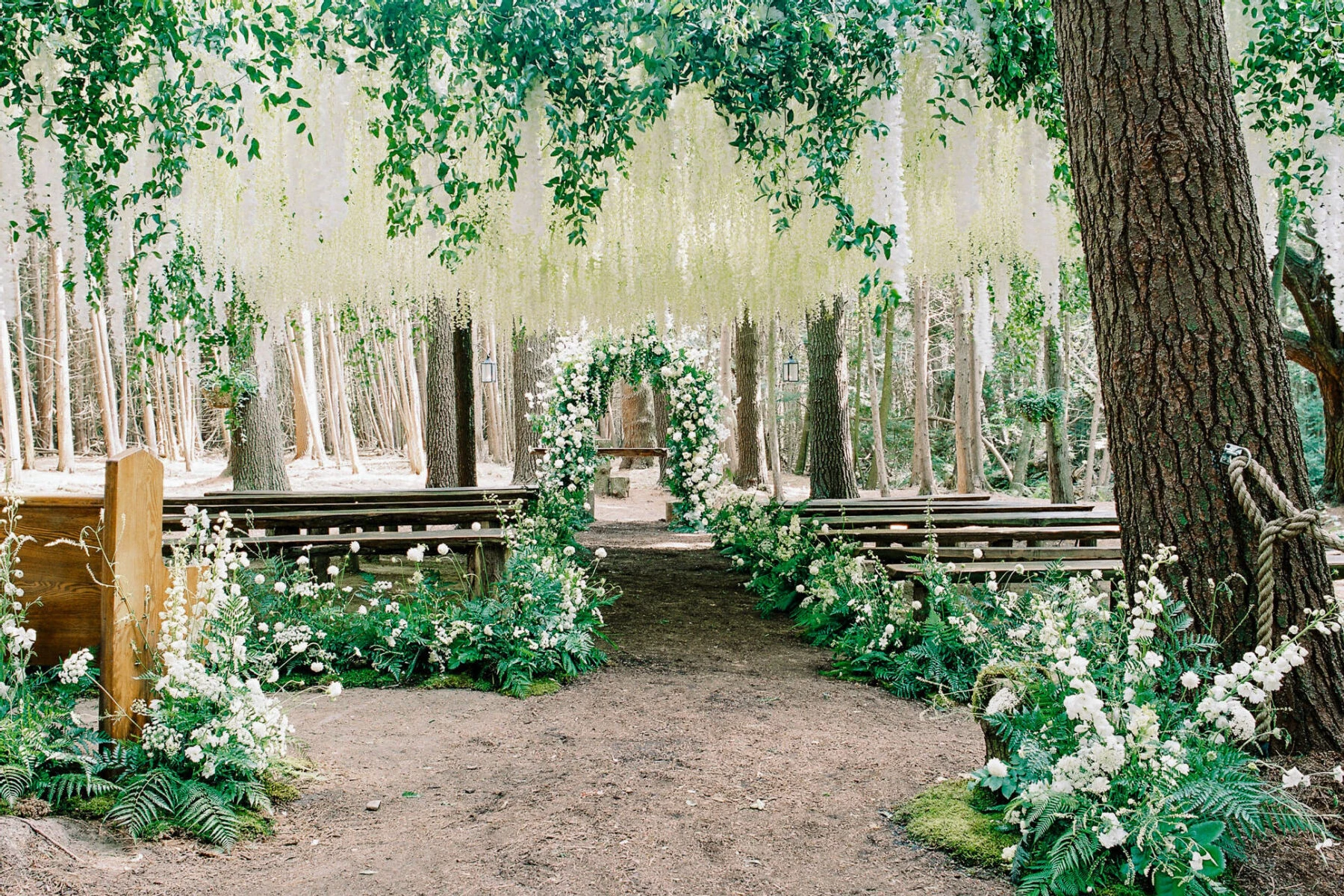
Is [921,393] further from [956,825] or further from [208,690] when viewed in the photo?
[208,690]

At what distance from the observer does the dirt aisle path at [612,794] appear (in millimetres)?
2037

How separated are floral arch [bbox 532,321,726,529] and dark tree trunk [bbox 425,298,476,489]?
0.72 metres

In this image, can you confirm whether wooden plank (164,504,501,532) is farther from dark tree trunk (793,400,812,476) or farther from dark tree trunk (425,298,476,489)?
dark tree trunk (793,400,812,476)

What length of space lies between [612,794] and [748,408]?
1015 centimetres

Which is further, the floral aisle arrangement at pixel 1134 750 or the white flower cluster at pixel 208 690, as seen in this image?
the white flower cluster at pixel 208 690

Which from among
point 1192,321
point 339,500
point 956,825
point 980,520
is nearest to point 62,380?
point 339,500

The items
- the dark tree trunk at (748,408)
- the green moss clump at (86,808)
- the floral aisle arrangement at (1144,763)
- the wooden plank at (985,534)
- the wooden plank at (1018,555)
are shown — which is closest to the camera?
the floral aisle arrangement at (1144,763)

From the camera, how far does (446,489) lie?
7.23 meters

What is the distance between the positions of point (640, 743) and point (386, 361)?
877 inches

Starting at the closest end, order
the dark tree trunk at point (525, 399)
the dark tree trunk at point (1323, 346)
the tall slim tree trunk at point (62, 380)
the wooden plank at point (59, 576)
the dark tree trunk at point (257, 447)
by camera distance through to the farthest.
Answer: the wooden plank at point (59, 576) → the dark tree trunk at point (257, 447) → the dark tree trunk at point (1323, 346) → the dark tree trunk at point (525, 399) → the tall slim tree trunk at point (62, 380)

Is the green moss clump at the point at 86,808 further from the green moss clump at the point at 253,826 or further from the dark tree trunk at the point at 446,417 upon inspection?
the dark tree trunk at the point at 446,417

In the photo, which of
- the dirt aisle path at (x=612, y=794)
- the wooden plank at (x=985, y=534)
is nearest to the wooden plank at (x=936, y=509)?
the wooden plank at (x=985, y=534)

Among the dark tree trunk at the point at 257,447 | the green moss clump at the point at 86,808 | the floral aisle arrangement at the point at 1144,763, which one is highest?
the dark tree trunk at the point at 257,447

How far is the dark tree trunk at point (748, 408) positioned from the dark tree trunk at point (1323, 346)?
614cm
